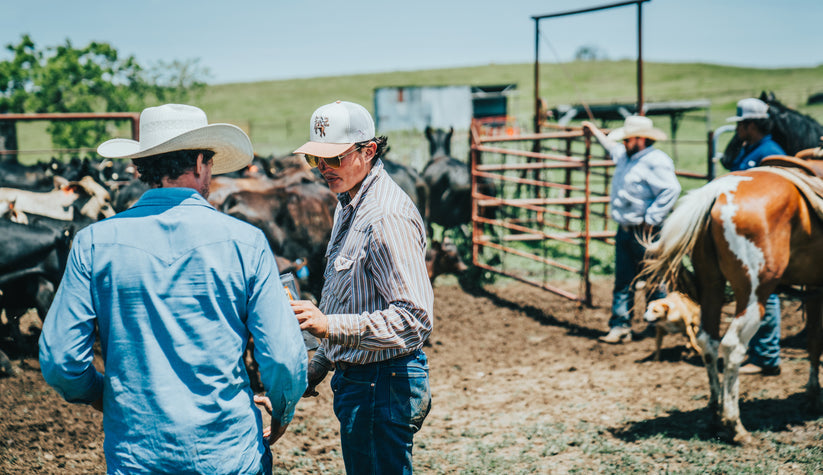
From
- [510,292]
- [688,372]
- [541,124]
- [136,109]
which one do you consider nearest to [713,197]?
[688,372]

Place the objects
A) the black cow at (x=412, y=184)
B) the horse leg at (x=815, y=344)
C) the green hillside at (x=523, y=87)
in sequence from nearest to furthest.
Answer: the horse leg at (x=815, y=344) → the black cow at (x=412, y=184) → the green hillside at (x=523, y=87)

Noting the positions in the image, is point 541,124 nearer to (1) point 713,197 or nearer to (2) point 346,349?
(1) point 713,197

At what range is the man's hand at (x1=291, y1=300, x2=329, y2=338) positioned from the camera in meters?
2.07

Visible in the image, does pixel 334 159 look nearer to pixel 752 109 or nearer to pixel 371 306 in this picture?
pixel 371 306

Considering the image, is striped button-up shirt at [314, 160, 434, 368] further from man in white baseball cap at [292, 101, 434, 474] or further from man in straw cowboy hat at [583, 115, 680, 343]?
man in straw cowboy hat at [583, 115, 680, 343]

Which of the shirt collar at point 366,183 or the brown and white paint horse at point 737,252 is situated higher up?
the shirt collar at point 366,183

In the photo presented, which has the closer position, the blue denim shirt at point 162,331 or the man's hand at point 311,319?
the blue denim shirt at point 162,331

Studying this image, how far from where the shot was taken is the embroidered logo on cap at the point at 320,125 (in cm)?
227

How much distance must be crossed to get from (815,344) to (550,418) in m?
1.95

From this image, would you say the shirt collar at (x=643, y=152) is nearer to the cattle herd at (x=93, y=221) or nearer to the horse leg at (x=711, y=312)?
the horse leg at (x=711, y=312)

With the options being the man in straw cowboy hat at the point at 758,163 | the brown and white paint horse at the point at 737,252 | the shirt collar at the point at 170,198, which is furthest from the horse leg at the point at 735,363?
the shirt collar at the point at 170,198

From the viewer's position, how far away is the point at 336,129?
2.26 meters

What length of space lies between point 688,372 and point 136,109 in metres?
30.1

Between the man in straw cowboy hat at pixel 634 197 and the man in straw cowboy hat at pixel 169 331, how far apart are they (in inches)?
184
